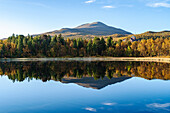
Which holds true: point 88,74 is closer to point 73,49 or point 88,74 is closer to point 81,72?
point 81,72

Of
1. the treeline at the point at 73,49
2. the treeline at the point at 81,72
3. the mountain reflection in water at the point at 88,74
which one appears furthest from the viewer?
the treeline at the point at 73,49

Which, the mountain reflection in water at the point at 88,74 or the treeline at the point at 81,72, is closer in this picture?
the mountain reflection in water at the point at 88,74

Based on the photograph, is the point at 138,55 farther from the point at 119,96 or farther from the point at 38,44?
the point at 119,96

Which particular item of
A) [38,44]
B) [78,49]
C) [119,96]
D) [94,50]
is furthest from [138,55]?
[119,96]

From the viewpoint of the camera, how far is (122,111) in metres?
16.2

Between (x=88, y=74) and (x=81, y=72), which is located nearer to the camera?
(x=88, y=74)

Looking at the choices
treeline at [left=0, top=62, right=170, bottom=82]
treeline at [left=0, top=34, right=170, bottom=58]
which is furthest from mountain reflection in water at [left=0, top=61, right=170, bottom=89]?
treeline at [left=0, top=34, right=170, bottom=58]

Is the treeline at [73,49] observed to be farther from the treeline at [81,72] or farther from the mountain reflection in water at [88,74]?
the mountain reflection in water at [88,74]

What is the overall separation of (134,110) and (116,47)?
443 feet

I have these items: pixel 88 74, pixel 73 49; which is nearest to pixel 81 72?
pixel 88 74

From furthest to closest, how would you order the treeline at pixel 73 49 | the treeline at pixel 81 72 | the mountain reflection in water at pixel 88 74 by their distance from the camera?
the treeline at pixel 73 49 → the treeline at pixel 81 72 → the mountain reflection in water at pixel 88 74

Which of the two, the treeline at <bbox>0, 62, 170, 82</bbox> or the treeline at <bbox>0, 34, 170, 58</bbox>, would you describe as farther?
the treeline at <bbox>0, 34, 170, 58</bbox>

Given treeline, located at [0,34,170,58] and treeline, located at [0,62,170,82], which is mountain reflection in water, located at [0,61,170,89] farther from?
treeline, located at [0,34,170,58]

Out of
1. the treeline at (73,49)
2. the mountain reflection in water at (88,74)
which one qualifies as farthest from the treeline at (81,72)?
the treeline at (73,49)
